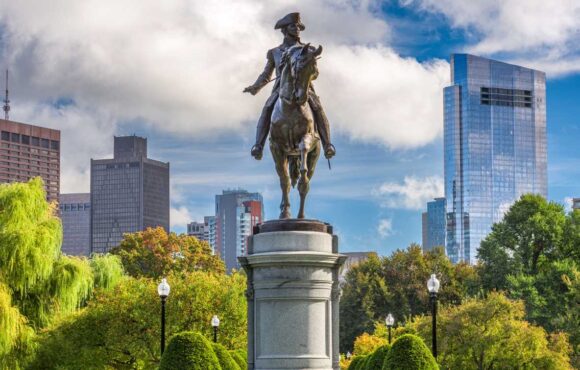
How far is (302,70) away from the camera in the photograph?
20906 mm

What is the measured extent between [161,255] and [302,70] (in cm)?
6568

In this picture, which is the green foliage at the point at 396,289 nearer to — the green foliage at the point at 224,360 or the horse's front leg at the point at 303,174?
the green foliage at the point at 224,360

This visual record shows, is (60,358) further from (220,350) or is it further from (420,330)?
(220,350)

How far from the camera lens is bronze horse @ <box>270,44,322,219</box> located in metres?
21.0

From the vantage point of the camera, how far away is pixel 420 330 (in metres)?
49.8

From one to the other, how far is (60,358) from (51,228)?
511cm

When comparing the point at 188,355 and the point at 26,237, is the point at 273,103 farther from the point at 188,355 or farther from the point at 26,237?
the point at 26,237

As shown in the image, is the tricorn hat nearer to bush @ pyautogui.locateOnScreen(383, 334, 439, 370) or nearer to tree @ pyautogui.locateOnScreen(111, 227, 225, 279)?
bush @ pyautogui.locateOnScreen(383, 334, 439, 370)

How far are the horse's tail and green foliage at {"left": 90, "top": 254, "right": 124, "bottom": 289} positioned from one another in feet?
109

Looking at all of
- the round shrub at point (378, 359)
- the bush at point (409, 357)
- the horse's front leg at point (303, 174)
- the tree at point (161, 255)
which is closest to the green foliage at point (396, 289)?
the tree at point (161, 255)

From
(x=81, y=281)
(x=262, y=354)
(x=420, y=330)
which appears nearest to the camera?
(x=262, y=354)

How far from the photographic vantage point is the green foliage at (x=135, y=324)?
42.6 m

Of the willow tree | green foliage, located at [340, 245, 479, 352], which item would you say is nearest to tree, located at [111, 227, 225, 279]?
green foliage, located at [340, 245, 479, 352]

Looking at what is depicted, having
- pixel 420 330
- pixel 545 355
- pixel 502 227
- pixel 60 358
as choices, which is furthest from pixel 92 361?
pixel 502 227
